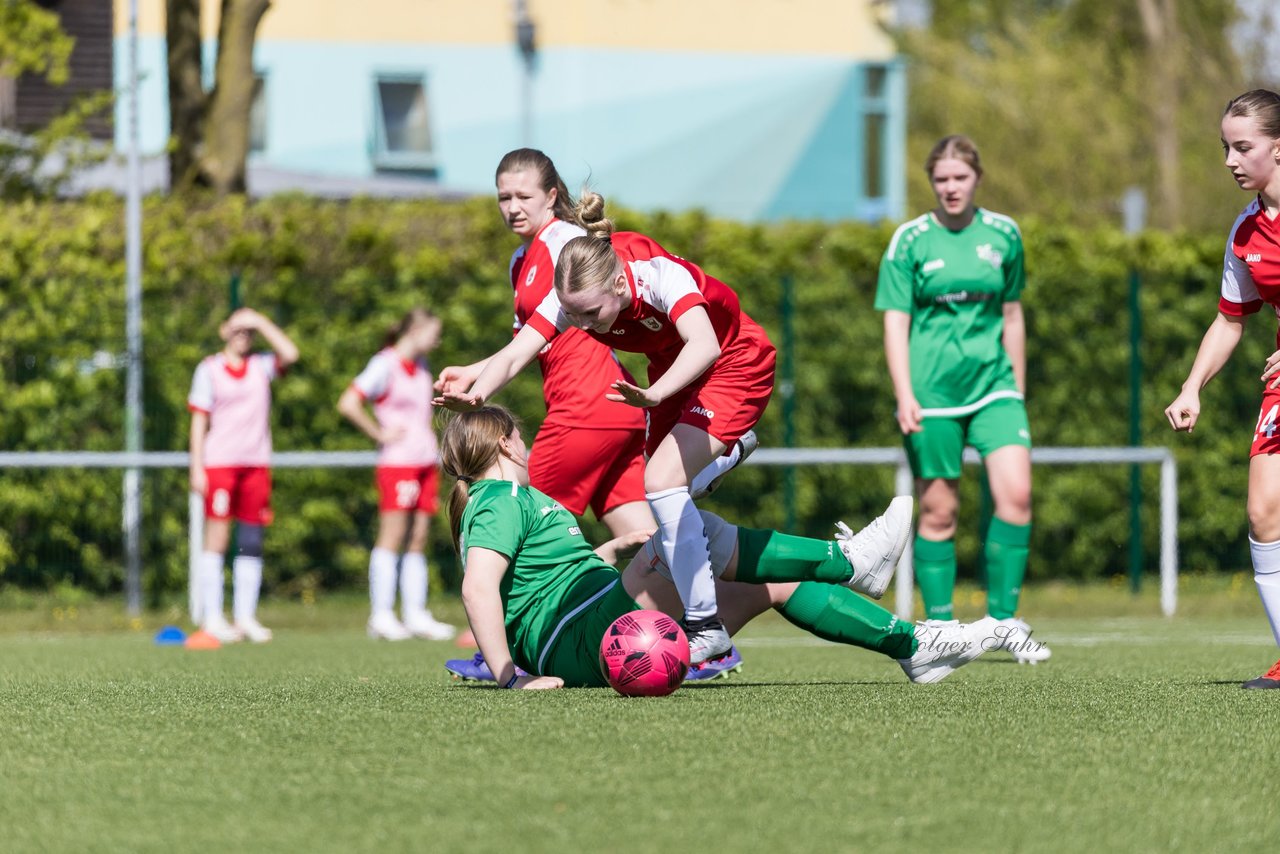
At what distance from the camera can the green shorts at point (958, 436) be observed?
7742 mm

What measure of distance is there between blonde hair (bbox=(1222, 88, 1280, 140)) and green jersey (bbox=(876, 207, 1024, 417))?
2.04 meters

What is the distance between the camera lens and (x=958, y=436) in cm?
783

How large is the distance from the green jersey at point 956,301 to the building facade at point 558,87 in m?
18.2

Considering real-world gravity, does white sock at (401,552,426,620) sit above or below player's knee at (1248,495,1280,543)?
below


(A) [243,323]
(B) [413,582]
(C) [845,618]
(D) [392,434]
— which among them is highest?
(A) [243,323]

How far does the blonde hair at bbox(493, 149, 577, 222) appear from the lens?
6625mm

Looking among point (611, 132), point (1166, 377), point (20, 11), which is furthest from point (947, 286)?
point (611, 132)

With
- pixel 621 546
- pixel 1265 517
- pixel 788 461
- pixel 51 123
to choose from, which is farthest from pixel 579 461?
pixel 51 123

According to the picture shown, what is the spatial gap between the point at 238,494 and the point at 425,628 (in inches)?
52.7

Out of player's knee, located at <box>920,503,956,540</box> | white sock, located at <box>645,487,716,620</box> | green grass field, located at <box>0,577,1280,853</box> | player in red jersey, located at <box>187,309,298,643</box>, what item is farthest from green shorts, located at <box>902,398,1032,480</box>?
player in red jersey, located at <box>187,309,298,643</box>

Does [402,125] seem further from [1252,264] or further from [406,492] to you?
[1252,264]

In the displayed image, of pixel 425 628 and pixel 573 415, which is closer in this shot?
pixel 573 415

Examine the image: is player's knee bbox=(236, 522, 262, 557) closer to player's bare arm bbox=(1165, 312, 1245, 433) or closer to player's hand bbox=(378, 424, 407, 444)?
player's hand bbox=(378, 424, 407, 444)

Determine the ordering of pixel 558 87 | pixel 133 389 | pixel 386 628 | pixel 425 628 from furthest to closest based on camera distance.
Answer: pixel 558 87 < pixel 133 389 < pixel 425 628 < pixel 386 628
